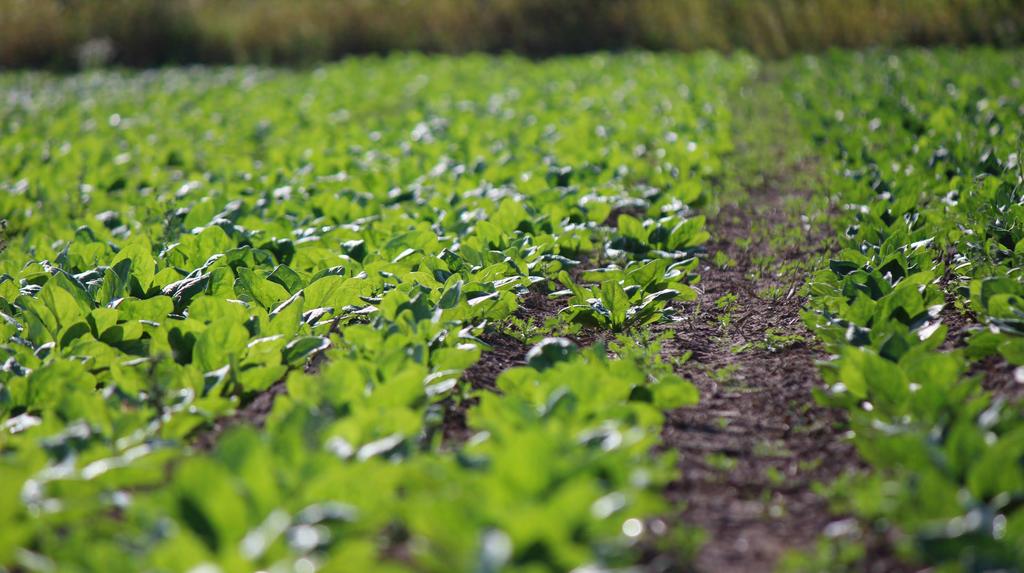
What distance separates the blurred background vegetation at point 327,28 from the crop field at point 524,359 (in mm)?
11217

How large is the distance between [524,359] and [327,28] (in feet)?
56.6

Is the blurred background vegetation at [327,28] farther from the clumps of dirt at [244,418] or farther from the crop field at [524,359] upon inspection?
the clumps of dirt at [244,418]

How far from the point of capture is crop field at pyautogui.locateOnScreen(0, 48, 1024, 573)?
6.66 ft

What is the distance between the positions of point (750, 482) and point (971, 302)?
1356mm

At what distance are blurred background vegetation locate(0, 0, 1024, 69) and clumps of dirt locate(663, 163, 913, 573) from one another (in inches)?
560

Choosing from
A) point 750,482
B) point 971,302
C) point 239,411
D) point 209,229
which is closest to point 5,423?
point 239,411

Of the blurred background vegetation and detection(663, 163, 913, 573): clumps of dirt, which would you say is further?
the blurred background vegetation

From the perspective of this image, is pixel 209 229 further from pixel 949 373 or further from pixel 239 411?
pixel 949 373

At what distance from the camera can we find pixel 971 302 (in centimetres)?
341

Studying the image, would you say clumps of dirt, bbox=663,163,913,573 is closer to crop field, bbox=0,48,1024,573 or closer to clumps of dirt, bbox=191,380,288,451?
crop field, bbox=0,48,1024,573

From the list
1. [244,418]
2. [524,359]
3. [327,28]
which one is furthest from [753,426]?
[327,28]

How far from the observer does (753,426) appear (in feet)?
9.90

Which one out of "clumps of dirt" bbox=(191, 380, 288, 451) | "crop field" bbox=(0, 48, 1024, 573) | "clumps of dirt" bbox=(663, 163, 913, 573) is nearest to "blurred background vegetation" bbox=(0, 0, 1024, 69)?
"crop field" bbox=(0, 48, 1024, 573)

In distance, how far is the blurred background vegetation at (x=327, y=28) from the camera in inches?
723
